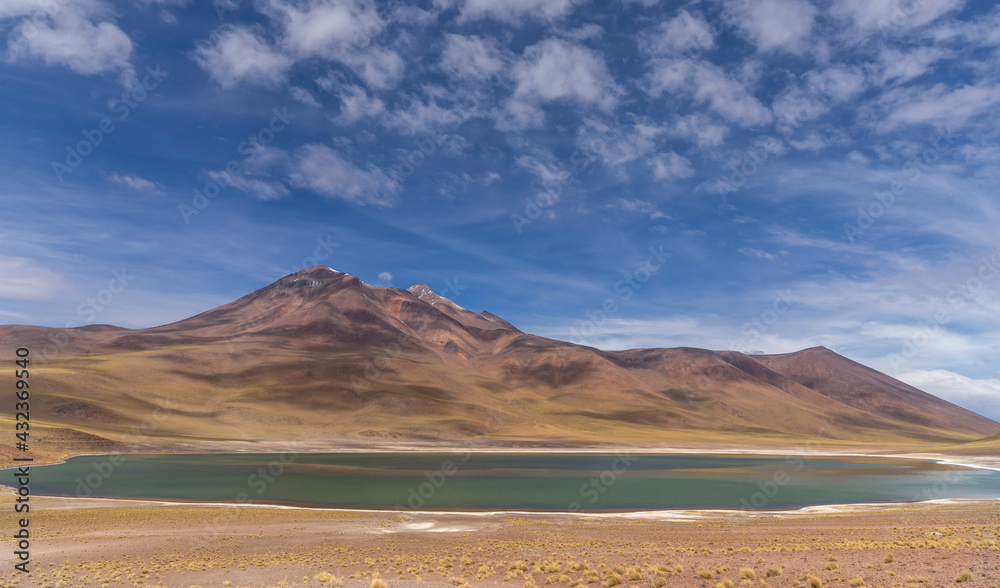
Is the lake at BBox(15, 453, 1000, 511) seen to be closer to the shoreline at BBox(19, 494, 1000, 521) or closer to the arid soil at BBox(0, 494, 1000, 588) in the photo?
the shoreline at BBox(19, 494, 1000, 521)

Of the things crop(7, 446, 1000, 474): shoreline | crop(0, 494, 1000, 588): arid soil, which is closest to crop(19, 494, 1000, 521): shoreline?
crop(0, 494, 1000, 588): arid soil

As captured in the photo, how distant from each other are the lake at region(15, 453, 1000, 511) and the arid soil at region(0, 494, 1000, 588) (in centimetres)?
840

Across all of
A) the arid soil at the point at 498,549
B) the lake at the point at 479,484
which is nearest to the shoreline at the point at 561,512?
the arid soil at the point at 498,549

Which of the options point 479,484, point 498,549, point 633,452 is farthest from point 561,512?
point 633,452

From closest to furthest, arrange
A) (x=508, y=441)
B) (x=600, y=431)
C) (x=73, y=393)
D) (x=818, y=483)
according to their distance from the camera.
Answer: (x=818, y=483) → (x=73, y=393) → (x=508, y=441) → (x=600, y=431)

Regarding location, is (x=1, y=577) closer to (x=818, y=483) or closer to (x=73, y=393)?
(x=818, y=483)

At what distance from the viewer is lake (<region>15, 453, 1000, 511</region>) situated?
1895 inches

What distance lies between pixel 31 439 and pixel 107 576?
83.0 metres

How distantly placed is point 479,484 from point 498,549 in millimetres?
35856

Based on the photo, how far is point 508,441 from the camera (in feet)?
452

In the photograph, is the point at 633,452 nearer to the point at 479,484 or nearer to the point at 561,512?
the point at 479,484

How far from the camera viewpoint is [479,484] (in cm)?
6069

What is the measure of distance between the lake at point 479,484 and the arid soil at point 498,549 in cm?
840

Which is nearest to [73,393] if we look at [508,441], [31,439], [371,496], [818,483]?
[31,439]
